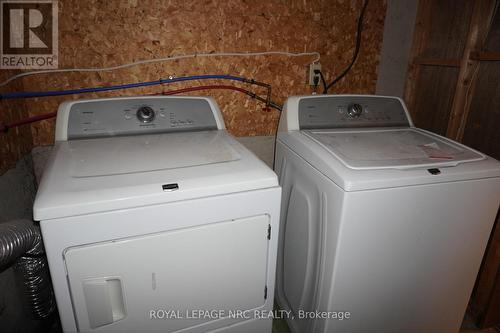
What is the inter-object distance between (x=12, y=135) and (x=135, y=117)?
56cm

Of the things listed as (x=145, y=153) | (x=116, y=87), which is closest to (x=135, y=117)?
(x=145, y=153)

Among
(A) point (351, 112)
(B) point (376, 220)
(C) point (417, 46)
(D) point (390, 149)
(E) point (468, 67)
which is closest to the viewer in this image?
(B) point (376, 220)

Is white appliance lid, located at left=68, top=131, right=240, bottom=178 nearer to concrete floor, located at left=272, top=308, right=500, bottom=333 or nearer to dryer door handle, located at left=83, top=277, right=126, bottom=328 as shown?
dryer door handle, located at left=83, top=277, right=126, bottom=328

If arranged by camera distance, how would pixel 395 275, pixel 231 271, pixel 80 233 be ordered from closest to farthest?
pixel 80 233
pixel 231 271
pixel 395 275

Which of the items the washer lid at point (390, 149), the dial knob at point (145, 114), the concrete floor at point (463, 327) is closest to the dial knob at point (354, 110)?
Answer: the washer lid at point (390, 149)

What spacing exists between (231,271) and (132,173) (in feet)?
1.49

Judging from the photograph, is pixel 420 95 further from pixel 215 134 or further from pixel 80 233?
pixel 80 233

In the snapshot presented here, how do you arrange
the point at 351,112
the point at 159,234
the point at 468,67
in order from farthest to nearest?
the point at 468,67 → the point at 351,112 → the point at 159,234

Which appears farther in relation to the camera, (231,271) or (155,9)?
(155,9)

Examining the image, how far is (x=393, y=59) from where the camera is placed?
2.03 metres

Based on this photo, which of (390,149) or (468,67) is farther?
(468,67)

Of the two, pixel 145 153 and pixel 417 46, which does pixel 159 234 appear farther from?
pixel 417 46

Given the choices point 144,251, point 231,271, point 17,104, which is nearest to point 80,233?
point 144,251

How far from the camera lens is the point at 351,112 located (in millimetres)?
1510
